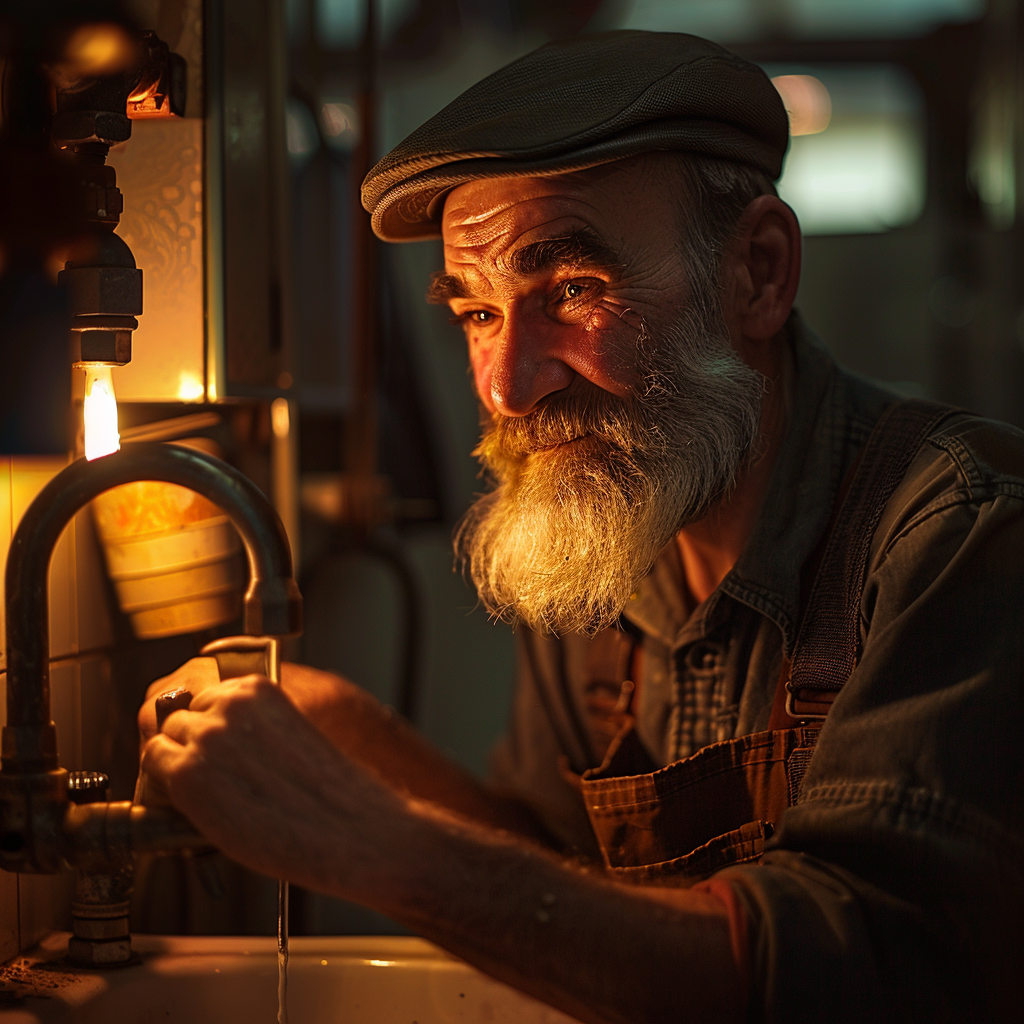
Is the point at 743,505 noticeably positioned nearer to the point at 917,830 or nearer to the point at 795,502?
the point at 795,502

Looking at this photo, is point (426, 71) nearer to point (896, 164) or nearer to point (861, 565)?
point (896, 164)

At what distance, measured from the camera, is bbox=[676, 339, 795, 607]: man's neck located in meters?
1.05

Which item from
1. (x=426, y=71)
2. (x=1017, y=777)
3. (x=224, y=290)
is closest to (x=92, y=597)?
(x=224, y=290)

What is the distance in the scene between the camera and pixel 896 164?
86.4 inches

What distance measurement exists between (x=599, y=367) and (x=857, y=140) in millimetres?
1533

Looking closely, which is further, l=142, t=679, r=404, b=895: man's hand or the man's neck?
the man's neck

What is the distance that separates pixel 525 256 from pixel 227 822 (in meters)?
0.53

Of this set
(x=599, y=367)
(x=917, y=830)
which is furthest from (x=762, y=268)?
(x=917, y=830)

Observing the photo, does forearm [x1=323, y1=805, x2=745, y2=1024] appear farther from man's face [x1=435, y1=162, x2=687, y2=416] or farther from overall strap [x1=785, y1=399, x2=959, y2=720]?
man's face [x1=435, y1=162, x2=687, y2=416]

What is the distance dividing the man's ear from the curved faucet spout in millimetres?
550

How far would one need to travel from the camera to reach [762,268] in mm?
1026

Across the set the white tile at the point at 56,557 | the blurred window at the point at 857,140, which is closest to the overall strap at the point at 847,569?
the white tile at the point at 56,557

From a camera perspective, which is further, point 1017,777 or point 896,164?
point 896,164

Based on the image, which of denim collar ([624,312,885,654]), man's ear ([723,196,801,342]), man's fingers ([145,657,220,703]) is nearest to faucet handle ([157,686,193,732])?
man's fingers ([145,657,220,703])
